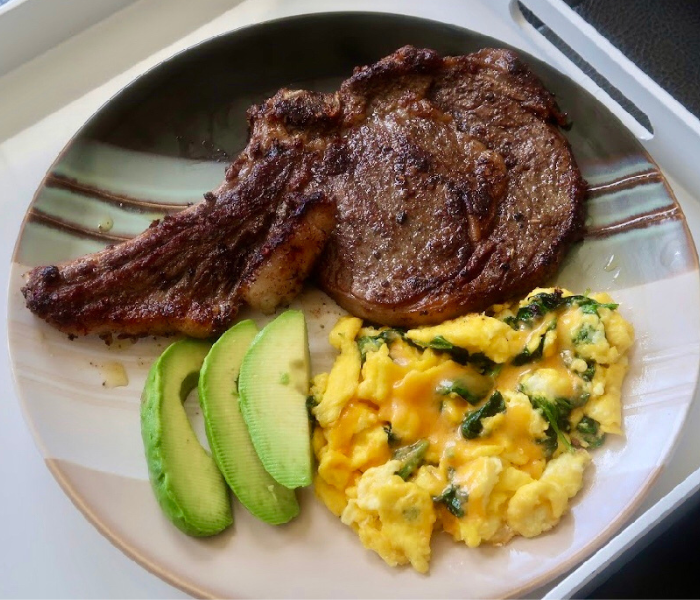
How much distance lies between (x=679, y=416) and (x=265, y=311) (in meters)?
1.32

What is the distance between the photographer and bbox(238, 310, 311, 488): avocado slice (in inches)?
74.8

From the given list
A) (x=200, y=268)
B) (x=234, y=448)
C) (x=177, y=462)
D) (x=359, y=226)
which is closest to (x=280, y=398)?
(x=234, y=448)

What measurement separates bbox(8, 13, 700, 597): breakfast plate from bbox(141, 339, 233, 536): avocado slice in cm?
8

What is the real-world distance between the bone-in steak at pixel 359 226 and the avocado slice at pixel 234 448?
8.3 inches

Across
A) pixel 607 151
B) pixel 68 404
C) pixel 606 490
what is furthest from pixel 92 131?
pixel 606 490

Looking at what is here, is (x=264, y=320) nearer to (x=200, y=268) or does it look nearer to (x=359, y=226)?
(x=200, y=268)

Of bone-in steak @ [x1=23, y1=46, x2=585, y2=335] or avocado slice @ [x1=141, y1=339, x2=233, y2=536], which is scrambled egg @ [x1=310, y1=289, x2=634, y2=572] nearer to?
bone-in steak @ [x1=23, y1=46, x2=585, y2=335]

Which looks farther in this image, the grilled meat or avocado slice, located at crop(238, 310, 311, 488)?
the grilled meat

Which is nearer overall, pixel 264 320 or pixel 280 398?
pixel 280 398

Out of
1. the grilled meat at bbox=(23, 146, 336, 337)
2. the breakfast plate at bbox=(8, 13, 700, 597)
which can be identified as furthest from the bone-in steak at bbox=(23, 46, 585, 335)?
the breakfast plate at bbox=(8, 13, 700, 597)

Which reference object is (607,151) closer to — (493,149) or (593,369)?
(493,149)

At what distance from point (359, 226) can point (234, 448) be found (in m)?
0.83

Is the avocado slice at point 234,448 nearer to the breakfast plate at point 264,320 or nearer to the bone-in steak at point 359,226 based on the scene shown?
the breakfast plate at point 264,320

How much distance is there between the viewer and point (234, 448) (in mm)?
1931
